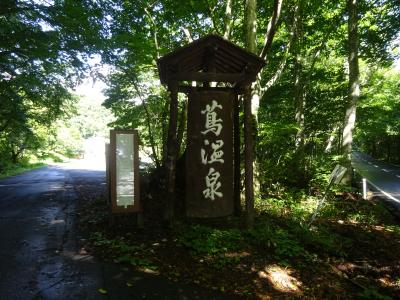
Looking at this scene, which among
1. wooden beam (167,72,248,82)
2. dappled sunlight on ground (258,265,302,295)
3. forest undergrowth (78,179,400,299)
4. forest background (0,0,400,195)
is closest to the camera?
dappled sunlight on ground (258,265,302,295)

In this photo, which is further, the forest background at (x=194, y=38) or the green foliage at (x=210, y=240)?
the forest background at (x=194, y=38)

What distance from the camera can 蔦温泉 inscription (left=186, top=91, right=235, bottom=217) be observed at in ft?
20.4

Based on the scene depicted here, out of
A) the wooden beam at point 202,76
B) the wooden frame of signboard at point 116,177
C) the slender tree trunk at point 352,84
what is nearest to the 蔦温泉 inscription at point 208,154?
the wooden beam at point 202,76

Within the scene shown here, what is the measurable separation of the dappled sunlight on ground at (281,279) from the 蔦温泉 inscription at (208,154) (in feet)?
5.07

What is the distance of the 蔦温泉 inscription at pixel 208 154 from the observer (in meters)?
6.22

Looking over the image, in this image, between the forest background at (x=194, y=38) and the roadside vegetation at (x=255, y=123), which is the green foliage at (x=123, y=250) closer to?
the roadside vegetation at (x=255, y=123)

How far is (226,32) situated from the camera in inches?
398

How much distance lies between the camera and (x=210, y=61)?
671cm

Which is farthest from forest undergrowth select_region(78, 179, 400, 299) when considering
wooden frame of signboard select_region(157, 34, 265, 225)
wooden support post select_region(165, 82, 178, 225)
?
wooden support post select_region(165, 82, 178, 225)

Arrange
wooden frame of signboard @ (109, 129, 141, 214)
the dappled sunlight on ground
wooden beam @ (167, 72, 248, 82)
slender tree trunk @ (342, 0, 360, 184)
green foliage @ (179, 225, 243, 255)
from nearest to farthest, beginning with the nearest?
1. the dappled sunlight on ground
2. green foliage @ (179, 225, 243, 255)
3. wooden beam @ (167, 72, 248, 82)
4. wooden frame of signboard @ (109, 129, 141, 214)
5. slender tree trunk @ (342, 0, 360, 184)

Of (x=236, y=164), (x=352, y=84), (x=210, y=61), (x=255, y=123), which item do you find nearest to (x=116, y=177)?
(x=236, y=164)

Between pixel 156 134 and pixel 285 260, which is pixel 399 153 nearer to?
pixel 156 134

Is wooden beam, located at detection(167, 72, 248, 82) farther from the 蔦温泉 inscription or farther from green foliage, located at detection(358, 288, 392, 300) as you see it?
green foliage, located at detection(358, 288, 392, 300)

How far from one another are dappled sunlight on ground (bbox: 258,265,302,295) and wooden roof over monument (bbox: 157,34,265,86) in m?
3.62
